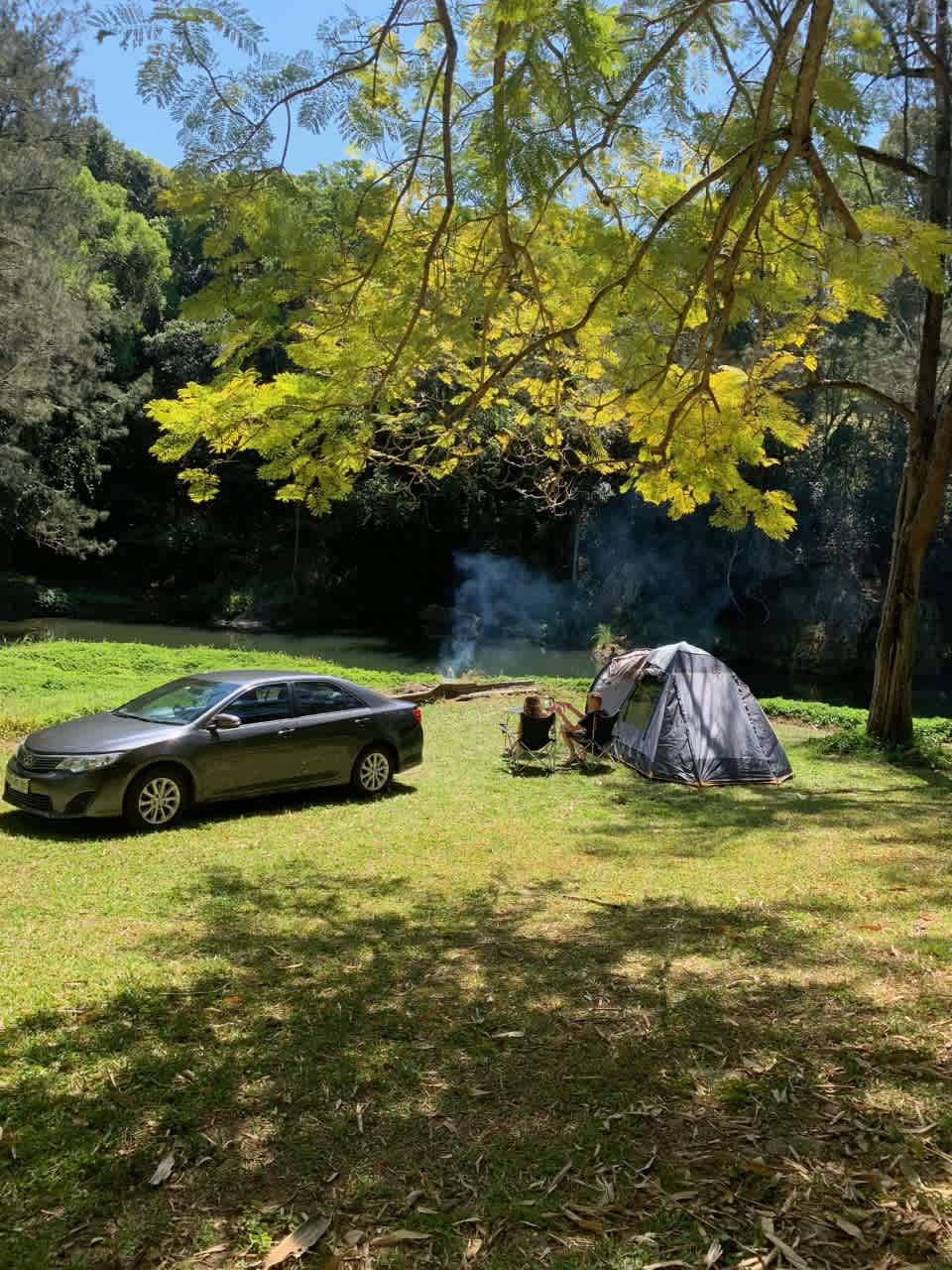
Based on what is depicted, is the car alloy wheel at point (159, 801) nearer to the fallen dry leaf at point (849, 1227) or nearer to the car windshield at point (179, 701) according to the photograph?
the car windshield at point (179, 701)

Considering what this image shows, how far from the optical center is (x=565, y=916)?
611 centimetres

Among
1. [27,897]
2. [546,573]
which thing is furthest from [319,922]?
[546,573]

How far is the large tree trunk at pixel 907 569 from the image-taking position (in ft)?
45.5

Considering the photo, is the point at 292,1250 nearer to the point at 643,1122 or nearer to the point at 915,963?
the point at 643,1122

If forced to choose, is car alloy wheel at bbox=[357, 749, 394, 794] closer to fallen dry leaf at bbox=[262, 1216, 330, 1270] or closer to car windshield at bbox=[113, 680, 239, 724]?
car windshield at bbox=[113, 680, 239, 724]

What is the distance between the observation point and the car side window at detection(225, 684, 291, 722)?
9.48m

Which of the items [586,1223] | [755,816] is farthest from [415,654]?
[586,1223]

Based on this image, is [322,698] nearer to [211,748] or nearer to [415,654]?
[211,748]

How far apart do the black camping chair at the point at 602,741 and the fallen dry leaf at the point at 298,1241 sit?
10.8 metres

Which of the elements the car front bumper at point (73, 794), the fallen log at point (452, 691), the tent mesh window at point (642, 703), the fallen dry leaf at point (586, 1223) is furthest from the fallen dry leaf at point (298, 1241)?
the fallen log at point (452, 691)

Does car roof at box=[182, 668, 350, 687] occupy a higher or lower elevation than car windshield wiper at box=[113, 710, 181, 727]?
higher

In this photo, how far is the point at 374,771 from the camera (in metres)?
10.7

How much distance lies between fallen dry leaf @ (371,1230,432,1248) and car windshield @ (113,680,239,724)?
22.7ft

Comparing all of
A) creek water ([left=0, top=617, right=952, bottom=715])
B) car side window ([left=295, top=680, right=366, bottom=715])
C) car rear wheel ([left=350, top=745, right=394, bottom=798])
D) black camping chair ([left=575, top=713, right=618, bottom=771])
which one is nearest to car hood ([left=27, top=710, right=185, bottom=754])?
car side window ([left=295, top=680, right=366, bottom=715])
